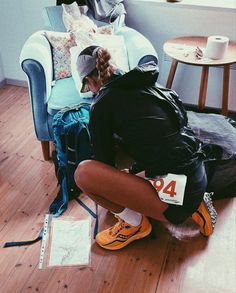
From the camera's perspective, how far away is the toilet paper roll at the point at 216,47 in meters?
1.93

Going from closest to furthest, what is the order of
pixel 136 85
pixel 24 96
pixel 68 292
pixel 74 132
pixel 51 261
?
pixel 136 85, pixel 68 292, pixel 51 261, pixel 74 132, pixel 24 96

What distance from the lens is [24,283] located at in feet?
4.57

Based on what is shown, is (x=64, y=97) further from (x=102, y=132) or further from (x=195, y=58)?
(x=195, y=58)

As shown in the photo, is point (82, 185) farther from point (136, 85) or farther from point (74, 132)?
point (136, 85)


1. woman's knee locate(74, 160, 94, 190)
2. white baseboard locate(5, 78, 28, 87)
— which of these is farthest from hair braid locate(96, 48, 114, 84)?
white baseboard locate(5, 78, 28, 87)

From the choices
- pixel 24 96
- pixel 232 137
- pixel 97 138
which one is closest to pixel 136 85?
pixel 97 138

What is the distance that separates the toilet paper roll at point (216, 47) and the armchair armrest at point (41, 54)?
0.99m

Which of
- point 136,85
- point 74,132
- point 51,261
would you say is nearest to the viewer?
point 136,85

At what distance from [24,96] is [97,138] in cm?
170

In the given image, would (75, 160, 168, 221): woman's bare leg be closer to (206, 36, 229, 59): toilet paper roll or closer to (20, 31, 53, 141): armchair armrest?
(20, 31, 53, 141): armchair armrest

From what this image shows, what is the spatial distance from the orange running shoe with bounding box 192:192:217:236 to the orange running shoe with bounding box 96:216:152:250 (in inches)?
9.5

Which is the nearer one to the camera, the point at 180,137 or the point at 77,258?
the point at 180,137

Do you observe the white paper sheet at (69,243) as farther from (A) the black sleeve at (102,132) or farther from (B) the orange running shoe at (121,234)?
(A) the black sleeve at (102,132)

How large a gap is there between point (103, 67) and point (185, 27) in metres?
1.33
